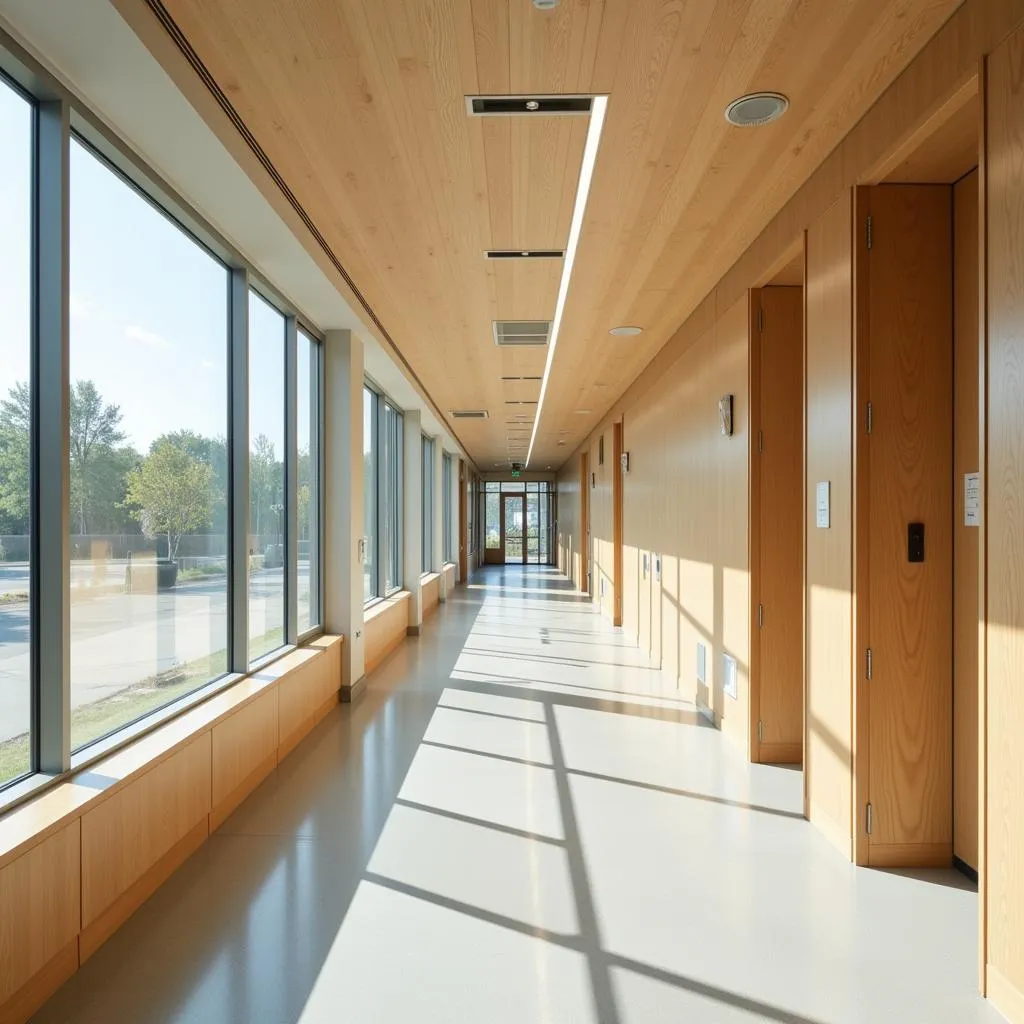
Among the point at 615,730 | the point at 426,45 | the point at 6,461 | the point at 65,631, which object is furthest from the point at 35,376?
the point at 615,730

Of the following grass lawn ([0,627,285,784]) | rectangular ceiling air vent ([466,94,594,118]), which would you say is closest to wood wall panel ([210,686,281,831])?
grass lawn ([0,627,285,784])

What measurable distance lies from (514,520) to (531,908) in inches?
885

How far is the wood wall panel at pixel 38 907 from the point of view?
6.76 ft

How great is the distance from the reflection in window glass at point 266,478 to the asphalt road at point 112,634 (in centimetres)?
26

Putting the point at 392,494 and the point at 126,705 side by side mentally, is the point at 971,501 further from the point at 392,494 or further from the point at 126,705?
the point at 392,494

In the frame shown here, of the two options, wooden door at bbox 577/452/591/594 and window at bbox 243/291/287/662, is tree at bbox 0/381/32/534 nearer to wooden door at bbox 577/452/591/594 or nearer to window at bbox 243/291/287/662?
window at bbox 243/291/287/662

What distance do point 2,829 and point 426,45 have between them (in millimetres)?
2690

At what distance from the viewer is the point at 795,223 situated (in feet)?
12.5

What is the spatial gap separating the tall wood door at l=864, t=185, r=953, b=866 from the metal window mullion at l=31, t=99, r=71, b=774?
9.71 feet

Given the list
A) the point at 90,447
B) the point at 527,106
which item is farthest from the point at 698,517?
the point at 90,447

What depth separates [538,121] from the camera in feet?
10.1

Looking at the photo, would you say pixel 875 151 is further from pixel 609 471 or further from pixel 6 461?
pixel 609 471

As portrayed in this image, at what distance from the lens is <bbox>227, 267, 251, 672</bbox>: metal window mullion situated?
4.41 meters

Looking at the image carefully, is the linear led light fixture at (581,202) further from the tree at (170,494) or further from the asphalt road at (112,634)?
the asphalt road at (112,634)
